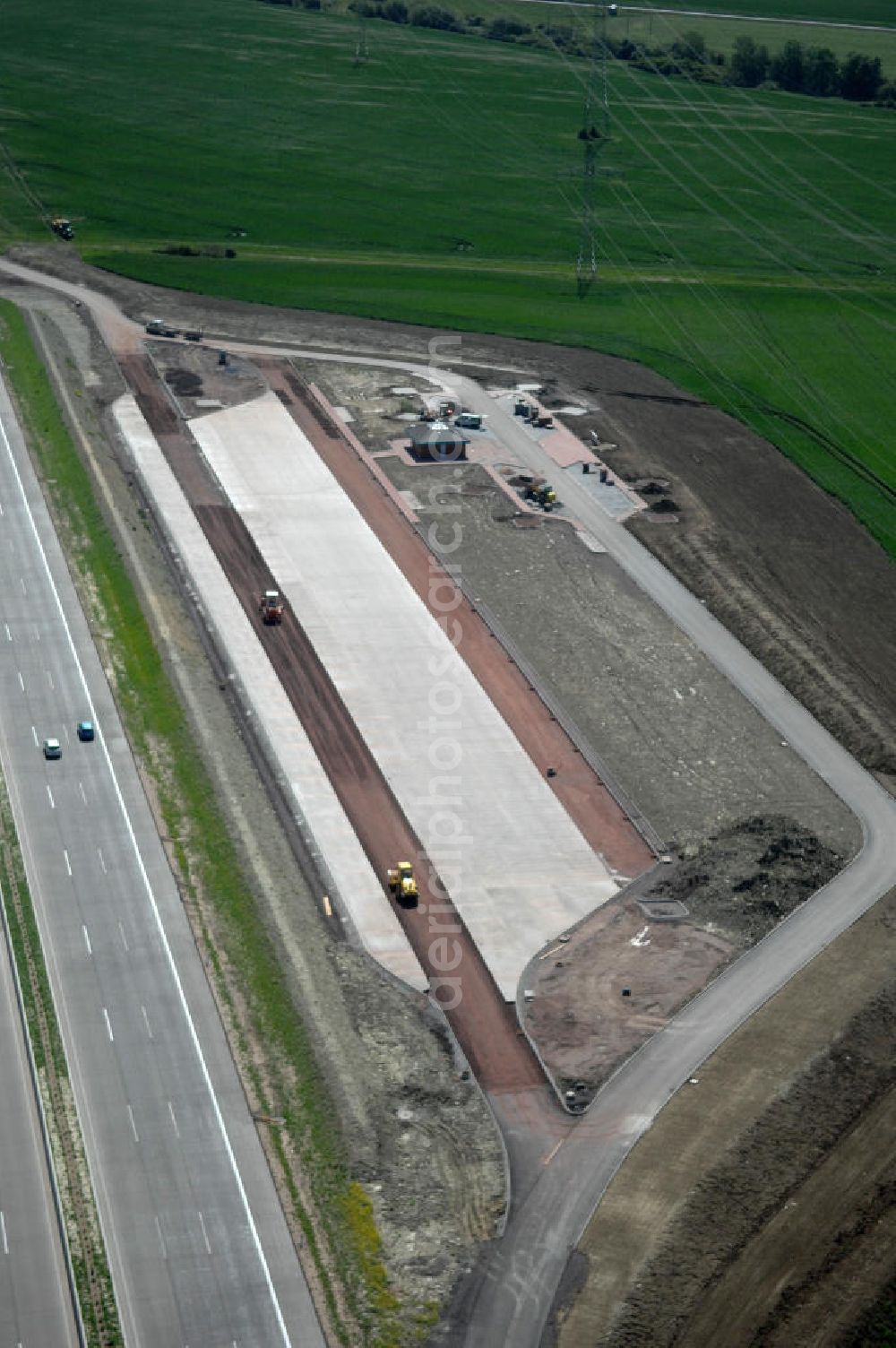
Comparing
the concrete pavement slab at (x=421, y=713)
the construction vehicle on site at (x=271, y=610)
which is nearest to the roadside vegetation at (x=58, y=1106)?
the concrete pavement slab at (x=421, y=713)

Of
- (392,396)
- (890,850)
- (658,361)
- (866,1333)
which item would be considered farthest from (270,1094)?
(658,361)

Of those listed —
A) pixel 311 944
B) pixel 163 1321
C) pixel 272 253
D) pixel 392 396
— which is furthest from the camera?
pixel 272 253

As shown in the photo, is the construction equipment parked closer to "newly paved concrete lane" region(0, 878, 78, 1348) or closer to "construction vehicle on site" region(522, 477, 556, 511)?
"construction vehicle on site" region(522, 477, 556, 511)

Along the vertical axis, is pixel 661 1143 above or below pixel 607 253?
below

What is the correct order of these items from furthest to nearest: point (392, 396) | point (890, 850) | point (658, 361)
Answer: point (658, 361) → point (392, 396) → point (890, 850)

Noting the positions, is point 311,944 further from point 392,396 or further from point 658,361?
point 658,361

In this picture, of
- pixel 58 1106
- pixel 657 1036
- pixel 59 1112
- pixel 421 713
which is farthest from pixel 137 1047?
Result: pixel 421 713
